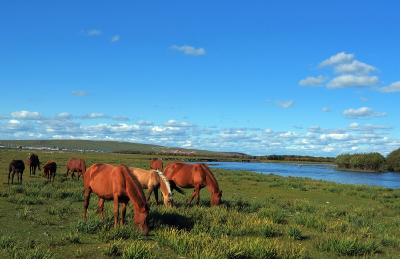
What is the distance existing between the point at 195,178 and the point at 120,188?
548 cm

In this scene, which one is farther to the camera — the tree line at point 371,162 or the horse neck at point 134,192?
the tree line at point 371,162

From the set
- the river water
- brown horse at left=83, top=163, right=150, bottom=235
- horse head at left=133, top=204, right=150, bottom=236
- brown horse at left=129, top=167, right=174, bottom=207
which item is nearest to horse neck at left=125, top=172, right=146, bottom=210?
brown horse at left=83, top=163, right=150, bottom=235

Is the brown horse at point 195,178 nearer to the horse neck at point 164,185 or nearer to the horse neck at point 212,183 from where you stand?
the horse neck at point 212,183

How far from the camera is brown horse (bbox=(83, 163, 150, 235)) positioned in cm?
784

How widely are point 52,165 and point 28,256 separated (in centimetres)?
1799

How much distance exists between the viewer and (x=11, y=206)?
11930 mm

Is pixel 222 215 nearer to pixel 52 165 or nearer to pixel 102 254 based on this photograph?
pixel 102 254

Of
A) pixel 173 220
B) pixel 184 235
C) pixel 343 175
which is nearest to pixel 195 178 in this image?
pixel 173 220

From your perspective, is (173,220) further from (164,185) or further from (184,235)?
(184,235)

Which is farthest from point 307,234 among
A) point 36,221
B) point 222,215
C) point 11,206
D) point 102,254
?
point 11,206

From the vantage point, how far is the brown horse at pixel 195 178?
1267cm

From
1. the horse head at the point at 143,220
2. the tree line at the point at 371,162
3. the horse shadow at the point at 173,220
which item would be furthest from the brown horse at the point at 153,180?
the tree line at the point at 371,162

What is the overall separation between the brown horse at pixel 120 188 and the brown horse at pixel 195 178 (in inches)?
192

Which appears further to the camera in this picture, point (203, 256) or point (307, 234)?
point (307, 234)
